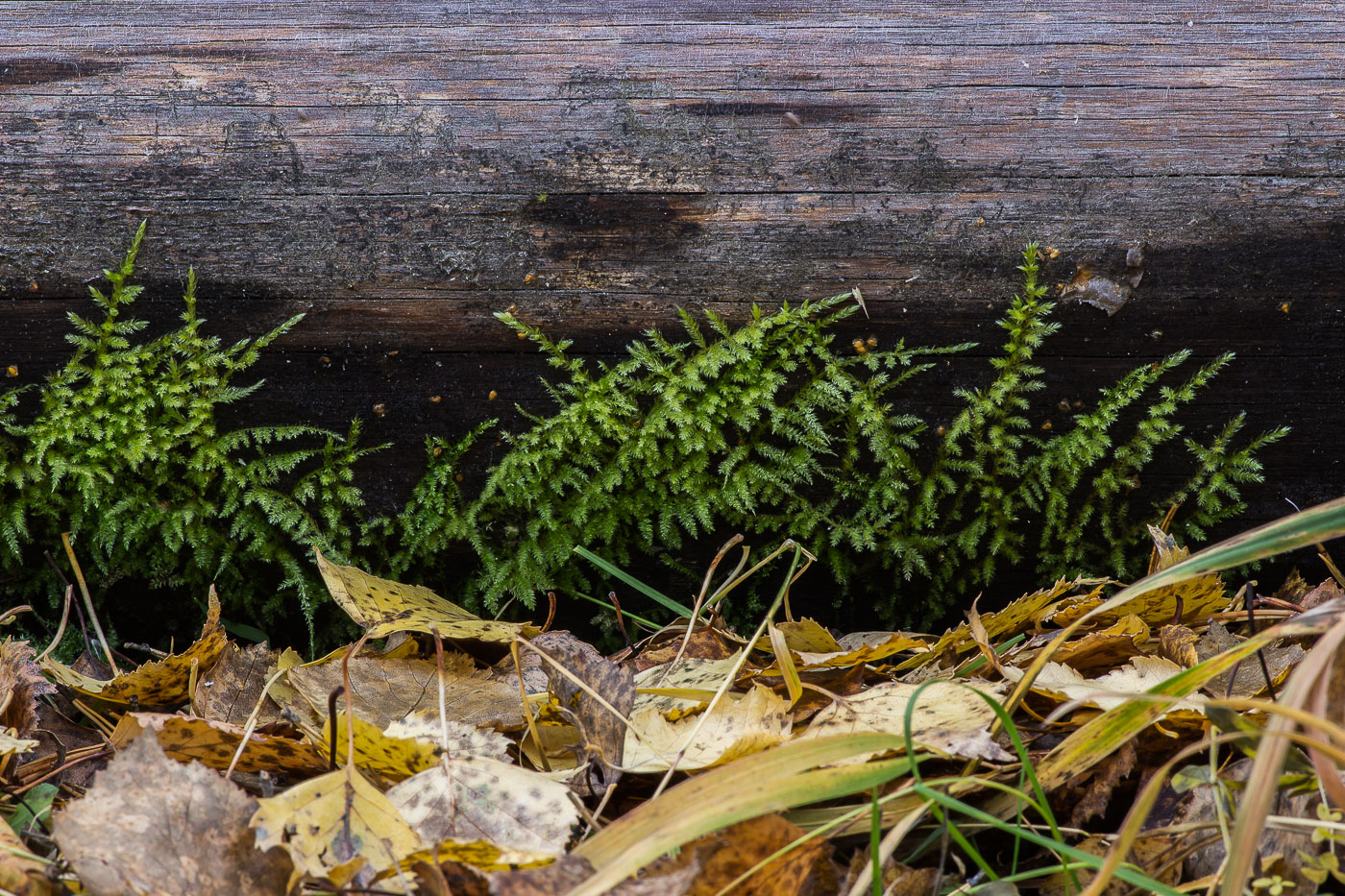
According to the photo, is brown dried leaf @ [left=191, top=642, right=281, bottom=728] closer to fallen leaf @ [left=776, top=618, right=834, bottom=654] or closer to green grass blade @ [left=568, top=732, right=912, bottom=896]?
green grass blade @ [left=568, top=732, right=912, bottom=896]

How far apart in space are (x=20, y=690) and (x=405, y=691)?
0.55 metres

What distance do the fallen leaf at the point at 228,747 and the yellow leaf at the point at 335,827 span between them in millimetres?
167

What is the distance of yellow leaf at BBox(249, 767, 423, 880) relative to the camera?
88 cm

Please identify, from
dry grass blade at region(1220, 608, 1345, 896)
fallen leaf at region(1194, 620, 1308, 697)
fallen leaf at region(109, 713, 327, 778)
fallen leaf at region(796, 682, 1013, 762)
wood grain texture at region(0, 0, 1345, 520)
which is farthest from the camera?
wood grain texture at region(0, 0, 1345, 520)

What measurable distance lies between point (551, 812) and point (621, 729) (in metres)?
0.18

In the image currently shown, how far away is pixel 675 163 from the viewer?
1.65m

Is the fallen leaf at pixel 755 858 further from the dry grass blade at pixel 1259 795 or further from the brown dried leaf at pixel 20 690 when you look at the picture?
the brown dried leaf at pixel 20 690

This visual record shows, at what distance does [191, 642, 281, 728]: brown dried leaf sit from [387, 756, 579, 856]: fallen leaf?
377 millimetres

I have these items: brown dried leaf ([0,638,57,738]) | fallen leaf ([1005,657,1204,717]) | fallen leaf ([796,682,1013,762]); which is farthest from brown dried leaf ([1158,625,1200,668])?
brown dried leaf ([0,638,57,738])

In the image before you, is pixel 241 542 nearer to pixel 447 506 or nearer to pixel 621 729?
pixel 447 506

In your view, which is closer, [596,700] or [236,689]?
[596,700]

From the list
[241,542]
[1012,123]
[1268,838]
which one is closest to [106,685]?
[241,542]

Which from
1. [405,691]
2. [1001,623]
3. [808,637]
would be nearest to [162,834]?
[405,691]

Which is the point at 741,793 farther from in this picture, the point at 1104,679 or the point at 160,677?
the point at 160,677
